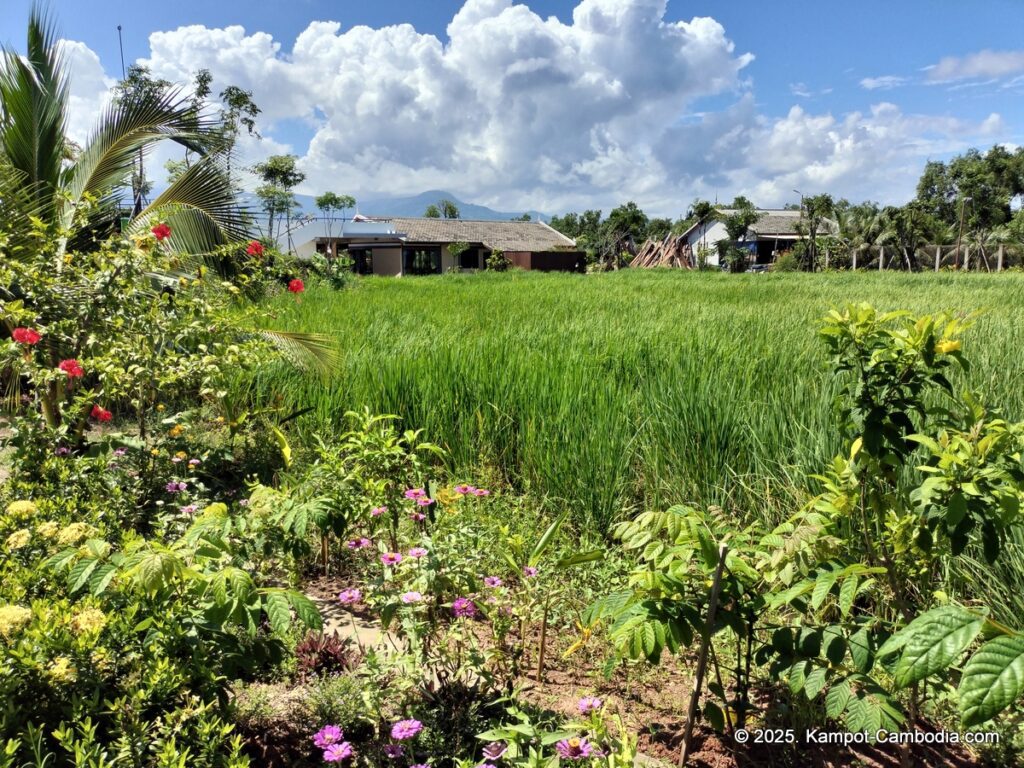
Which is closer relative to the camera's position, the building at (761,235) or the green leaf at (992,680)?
the green leaf at (992,680)

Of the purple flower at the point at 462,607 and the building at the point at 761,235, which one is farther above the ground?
the building at the point at 761,235

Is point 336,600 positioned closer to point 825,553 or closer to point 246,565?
point 246,565

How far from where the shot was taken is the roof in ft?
125

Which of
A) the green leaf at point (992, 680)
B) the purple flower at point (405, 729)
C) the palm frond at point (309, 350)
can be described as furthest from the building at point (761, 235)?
the green leaf at point (992, 680)

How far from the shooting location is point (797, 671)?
1.26 metres

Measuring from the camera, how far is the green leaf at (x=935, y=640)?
35.0 inches

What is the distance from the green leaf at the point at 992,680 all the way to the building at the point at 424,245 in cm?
3198

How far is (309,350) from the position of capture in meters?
4.18

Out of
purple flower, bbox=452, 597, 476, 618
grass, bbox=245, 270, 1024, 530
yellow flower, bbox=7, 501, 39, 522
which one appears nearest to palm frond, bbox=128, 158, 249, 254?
grass, bbox=245, 270, 1024, 530

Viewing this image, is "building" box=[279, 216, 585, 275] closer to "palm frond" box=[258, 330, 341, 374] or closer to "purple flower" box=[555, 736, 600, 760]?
"palm frond" box=[258, 330, 341, 374]

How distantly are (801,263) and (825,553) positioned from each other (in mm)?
36437

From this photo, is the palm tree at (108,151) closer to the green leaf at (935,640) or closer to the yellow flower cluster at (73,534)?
the yellow flower cluster at (73,534)

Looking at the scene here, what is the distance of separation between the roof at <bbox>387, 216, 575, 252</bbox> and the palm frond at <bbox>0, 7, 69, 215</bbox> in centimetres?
3133

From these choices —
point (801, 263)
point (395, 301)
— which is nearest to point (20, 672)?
point (395, 301)
